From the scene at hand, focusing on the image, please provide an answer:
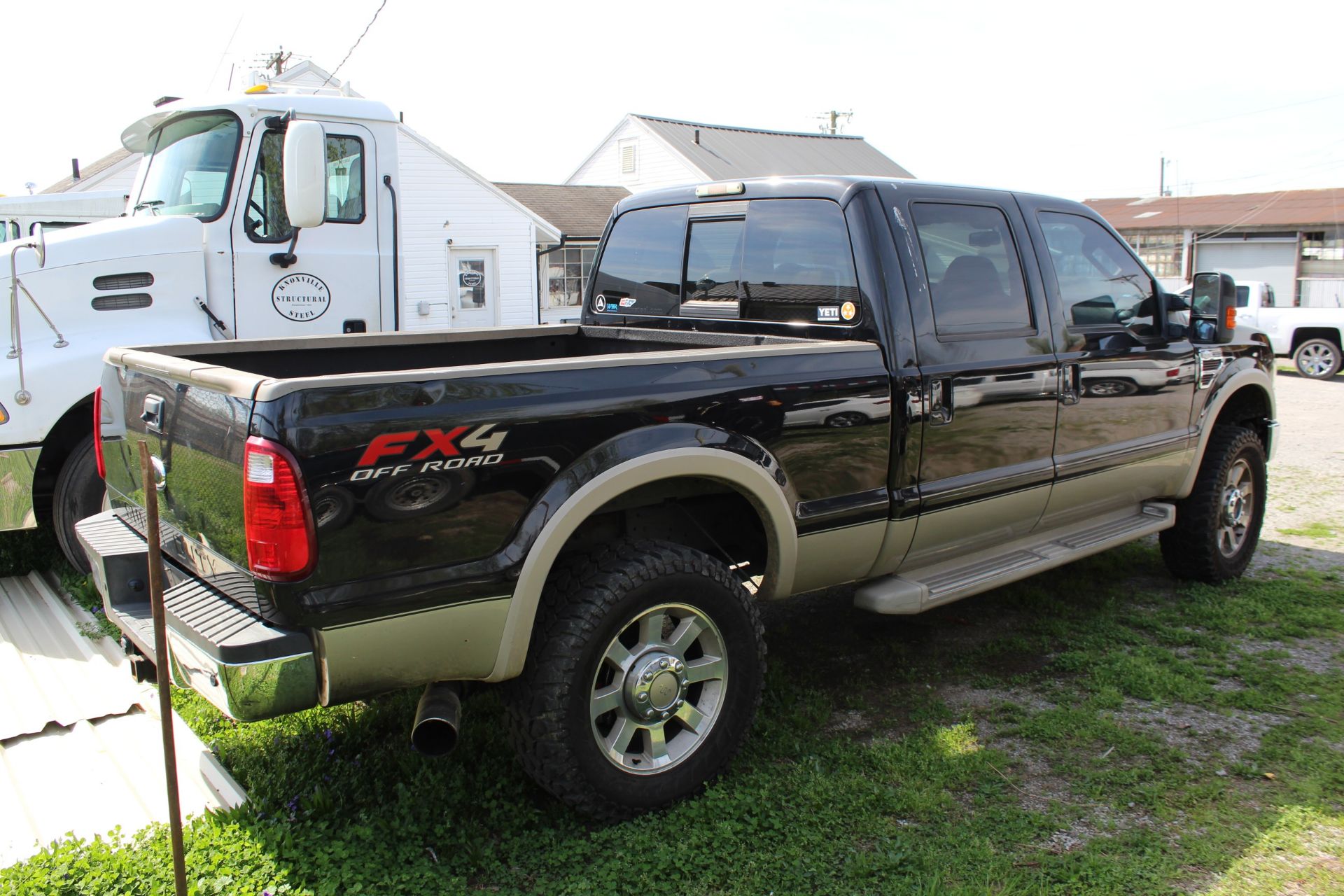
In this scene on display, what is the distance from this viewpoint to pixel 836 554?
3822 mm

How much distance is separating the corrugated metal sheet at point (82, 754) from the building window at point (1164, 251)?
3116cm

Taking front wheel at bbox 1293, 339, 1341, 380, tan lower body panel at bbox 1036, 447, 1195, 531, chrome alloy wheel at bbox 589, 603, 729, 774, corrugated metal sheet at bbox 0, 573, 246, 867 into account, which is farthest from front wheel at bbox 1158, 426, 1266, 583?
front wheel at bbox 1293, 339, 1341, 380

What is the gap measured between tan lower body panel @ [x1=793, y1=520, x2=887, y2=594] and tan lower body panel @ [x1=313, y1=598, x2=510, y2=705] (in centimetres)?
126

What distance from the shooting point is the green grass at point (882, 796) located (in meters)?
2.96

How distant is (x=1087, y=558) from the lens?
629 centimetres

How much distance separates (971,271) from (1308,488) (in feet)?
19.7

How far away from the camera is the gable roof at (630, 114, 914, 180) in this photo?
30.0m

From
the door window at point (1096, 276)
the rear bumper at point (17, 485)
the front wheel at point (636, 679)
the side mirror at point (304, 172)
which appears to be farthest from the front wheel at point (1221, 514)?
the rear bumper at point (17, 485)

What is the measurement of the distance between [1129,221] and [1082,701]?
31179mm

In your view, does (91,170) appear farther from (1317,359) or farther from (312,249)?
(1317,359)

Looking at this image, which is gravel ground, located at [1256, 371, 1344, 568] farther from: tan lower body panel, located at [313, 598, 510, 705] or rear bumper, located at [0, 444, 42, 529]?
rear bumper, located at [0, 444, 42, 529]

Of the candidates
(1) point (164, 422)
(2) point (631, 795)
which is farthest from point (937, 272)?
(1) point (164, 422)

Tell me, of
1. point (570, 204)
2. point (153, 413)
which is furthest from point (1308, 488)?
point (570, 204)

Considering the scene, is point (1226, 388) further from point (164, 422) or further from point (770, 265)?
point (164, 422)
